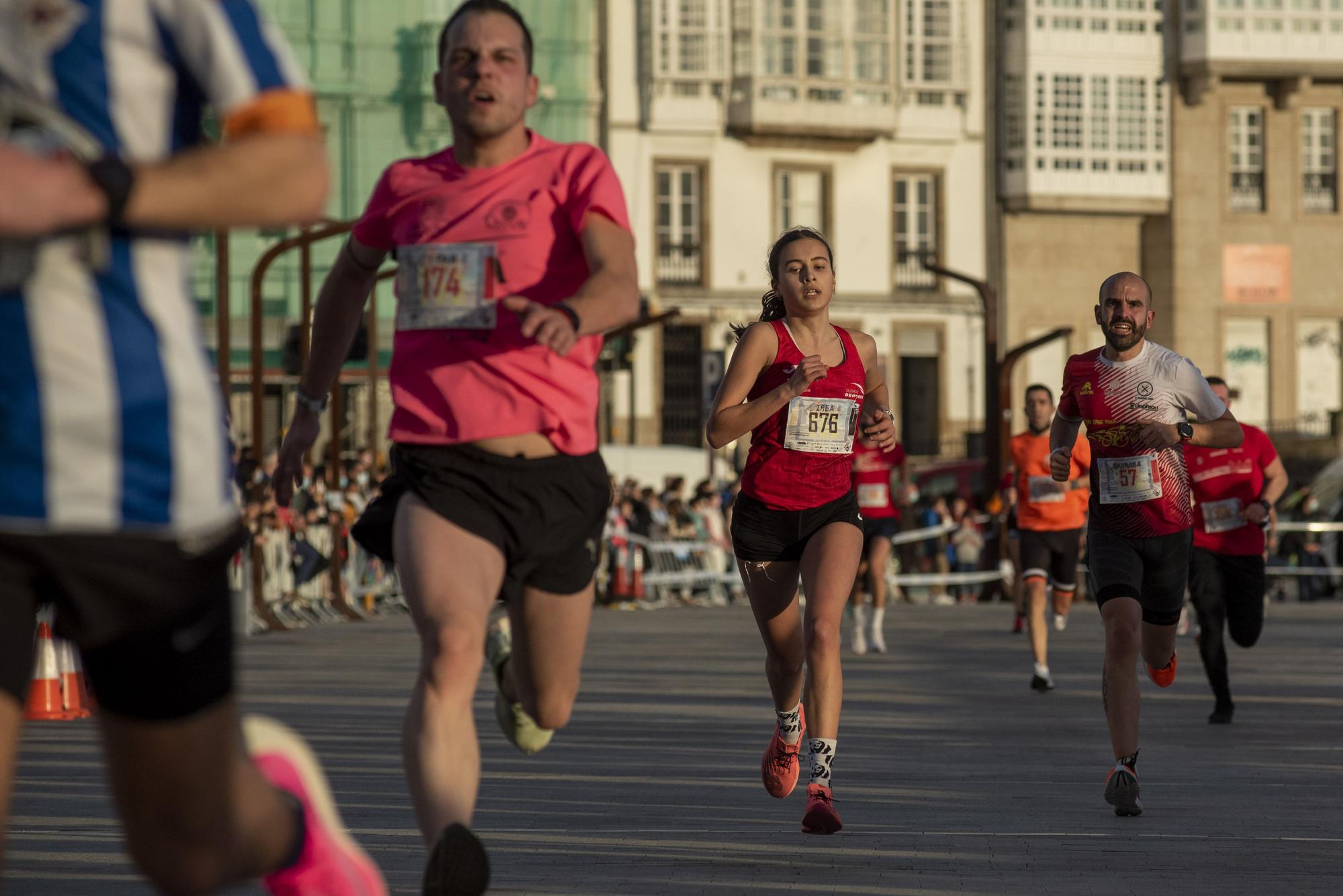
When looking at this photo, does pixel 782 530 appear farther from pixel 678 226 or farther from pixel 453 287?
pixel 678 226

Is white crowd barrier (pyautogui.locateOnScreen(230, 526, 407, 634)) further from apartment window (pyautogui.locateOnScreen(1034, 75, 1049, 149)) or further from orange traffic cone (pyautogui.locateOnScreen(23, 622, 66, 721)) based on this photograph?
apartment window (pyautogui.locateOnScreen(1034, 75, 1049, 149))

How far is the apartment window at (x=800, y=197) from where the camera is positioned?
55719 mm

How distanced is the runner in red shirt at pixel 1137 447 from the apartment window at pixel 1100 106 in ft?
160

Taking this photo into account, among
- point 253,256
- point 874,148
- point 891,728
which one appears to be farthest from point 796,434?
point 874,148

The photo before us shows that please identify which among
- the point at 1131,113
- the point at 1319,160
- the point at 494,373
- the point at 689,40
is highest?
the point at 689,40

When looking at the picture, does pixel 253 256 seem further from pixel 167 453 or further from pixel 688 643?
pixel 167 453

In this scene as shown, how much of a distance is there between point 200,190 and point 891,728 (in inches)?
371

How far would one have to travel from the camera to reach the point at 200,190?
3.51 meters

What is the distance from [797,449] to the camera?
28.9 feet

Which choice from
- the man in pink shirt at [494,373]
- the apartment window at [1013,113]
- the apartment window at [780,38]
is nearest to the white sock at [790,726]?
the man in pink shirt at [494,373]

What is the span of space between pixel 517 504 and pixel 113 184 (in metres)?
2.33

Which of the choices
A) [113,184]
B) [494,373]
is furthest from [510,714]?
[113,184]

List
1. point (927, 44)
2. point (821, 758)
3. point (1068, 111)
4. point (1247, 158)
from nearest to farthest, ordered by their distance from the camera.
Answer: point (821, 758)
point (927, 44)
point (1068, 111)
point (1247, 158)

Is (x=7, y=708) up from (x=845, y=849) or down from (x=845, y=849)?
up
